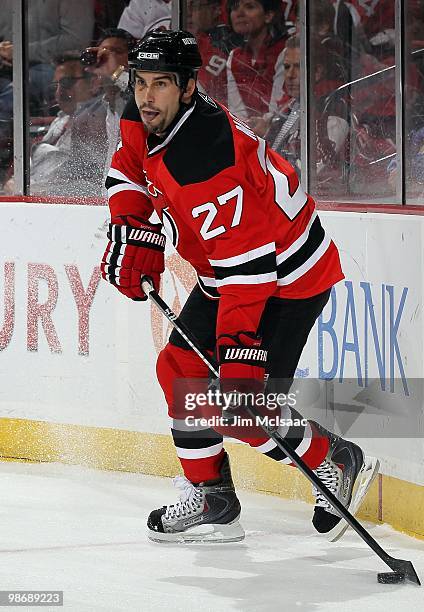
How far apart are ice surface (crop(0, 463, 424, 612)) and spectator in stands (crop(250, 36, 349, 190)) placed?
44.3 inches

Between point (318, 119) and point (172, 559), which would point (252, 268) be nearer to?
point (172, 559)

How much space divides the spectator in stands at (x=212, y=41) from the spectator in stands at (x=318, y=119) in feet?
0.81

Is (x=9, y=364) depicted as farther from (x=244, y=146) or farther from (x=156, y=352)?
(x=244, y=146)

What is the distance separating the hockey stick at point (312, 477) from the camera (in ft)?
9.57

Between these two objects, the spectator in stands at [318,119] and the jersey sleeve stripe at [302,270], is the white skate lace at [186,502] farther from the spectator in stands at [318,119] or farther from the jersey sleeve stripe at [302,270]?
the spectator in stands at [318,119]

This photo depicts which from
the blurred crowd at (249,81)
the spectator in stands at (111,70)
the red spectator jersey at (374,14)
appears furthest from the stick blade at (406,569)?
the spectator in stands at (111,70)

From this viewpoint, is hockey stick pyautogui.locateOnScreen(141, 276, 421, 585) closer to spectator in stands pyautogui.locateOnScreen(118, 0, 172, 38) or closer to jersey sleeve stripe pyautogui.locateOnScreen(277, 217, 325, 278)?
jersey sleeve stripe pyautogui.locateOnScreen(277, 217, 325, 278)

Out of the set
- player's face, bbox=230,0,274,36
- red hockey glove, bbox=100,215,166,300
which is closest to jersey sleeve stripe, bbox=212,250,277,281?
red hockey glove, bbox=100,215,166,300

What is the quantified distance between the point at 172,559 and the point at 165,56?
1.14m

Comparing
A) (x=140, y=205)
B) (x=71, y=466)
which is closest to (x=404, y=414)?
(x=140, y=205)

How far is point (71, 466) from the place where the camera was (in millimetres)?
4316

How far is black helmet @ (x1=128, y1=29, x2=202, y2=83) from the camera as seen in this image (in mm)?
3045

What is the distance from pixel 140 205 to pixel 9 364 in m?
1.28

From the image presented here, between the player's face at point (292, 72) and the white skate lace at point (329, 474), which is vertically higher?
the player's face at point (292, 72)
